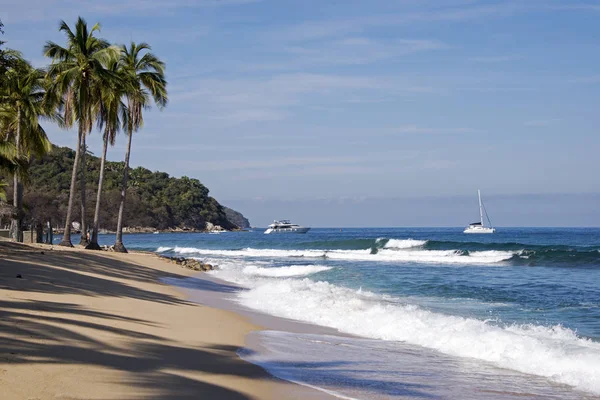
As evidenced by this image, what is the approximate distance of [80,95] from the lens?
98.6 feet

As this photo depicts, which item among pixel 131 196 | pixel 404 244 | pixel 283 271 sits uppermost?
pixel 131 196

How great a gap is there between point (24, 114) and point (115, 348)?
96.1 feet

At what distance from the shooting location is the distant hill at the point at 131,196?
81.4m

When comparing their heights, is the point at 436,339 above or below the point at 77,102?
below

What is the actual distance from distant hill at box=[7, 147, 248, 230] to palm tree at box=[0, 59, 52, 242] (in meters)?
35.6

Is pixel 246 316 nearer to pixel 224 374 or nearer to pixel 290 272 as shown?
pixel 224 374

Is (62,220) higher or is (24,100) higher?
(24,100)

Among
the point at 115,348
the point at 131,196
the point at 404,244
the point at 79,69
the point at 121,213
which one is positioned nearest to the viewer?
the point at 115,348

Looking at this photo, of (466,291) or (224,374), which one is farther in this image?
(466,291)

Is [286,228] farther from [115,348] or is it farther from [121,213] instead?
[115,348]

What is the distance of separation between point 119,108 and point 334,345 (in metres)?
26.4

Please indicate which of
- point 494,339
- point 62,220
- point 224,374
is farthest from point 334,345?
point 62,220

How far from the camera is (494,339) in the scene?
10438 millimetres

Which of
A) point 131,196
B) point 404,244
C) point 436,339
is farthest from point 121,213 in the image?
point 131,196
